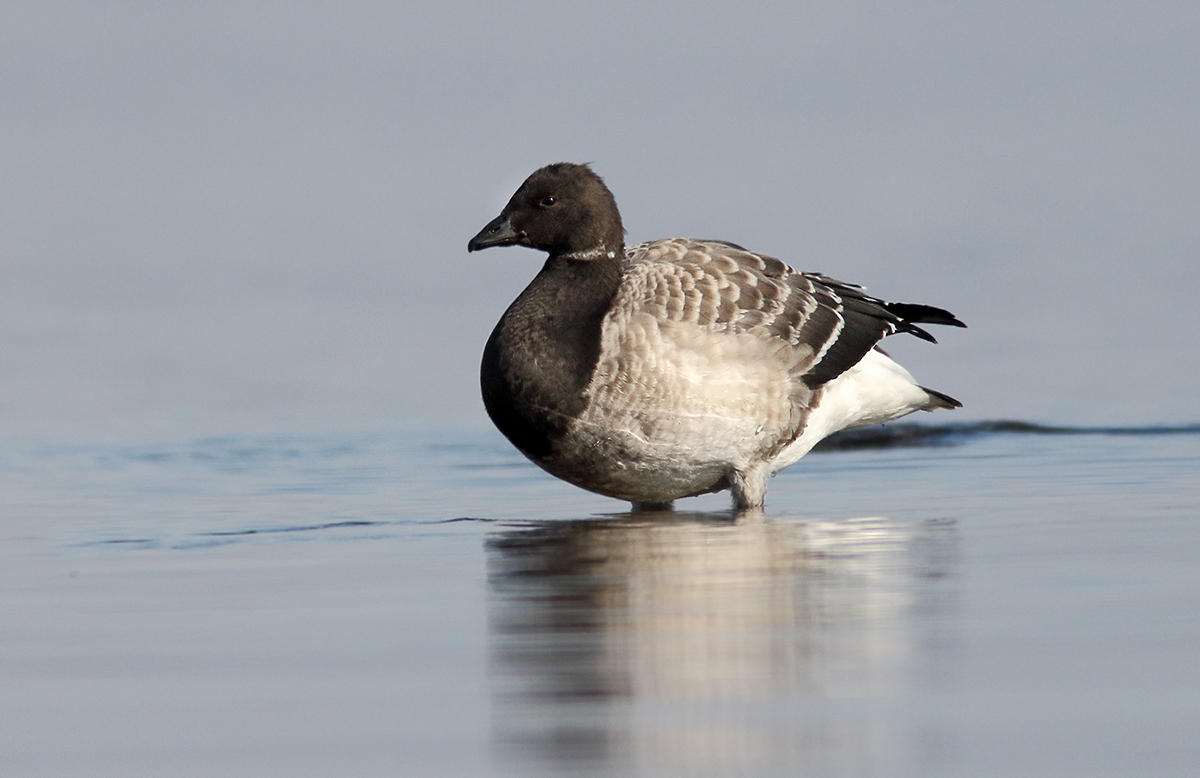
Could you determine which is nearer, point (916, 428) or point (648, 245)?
point (648, 245)

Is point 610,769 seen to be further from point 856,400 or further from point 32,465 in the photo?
point 32,465

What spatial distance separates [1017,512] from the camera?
10.0m

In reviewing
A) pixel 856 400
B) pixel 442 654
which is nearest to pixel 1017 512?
pixel 856 400

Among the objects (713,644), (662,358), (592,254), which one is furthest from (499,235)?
(713,644)

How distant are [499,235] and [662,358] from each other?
1.47m

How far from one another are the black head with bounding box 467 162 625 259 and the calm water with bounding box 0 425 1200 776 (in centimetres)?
153

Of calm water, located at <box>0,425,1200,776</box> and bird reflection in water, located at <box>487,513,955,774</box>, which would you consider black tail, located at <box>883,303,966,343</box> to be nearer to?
calm water, located at <box>0,425,1200,776</box>

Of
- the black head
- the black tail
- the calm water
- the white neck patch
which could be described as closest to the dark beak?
the black head

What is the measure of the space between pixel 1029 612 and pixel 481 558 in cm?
279

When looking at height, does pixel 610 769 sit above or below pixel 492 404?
below

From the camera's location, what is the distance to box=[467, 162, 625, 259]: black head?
1109 cm

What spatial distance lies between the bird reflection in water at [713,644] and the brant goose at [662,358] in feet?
2.96

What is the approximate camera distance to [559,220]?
11.1 m

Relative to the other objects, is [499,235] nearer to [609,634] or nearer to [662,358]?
[662,358]
